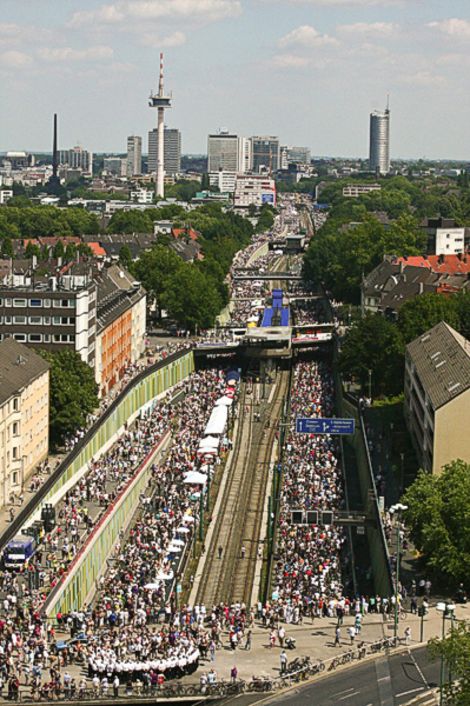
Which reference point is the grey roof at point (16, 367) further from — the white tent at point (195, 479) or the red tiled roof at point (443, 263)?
the red tiled roof at point (443, 263)

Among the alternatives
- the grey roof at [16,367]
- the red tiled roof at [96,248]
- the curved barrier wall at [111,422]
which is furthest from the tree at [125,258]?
the grey roof at [16,367]

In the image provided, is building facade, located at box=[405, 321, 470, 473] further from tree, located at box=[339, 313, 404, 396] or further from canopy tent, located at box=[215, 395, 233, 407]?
canopy tent, located at box=[215, 395, 233, 407]

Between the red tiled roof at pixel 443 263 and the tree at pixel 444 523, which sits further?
the red tiled roof at pixel 443 263

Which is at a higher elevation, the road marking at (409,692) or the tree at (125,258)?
the tree at (125,258)

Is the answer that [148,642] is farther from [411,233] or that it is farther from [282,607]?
[411,233]

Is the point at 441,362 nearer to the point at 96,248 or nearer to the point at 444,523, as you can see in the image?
the point at 444,523

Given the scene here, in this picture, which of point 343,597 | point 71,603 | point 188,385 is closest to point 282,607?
point 343,597

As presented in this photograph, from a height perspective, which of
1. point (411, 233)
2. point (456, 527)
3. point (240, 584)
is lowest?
point (240, 584)
